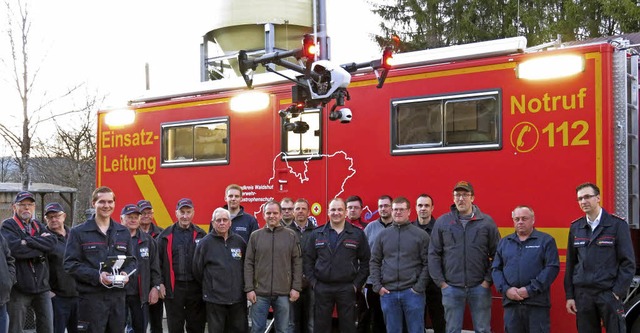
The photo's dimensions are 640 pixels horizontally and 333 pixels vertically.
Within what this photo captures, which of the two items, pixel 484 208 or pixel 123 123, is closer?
pixel 484 208

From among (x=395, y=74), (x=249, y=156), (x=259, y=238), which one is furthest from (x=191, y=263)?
(x=395, y=74)

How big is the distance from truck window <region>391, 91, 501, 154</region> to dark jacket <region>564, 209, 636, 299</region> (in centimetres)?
142

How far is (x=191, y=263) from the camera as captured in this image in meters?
7.94

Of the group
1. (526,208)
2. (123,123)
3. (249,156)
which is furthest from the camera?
(123,123)

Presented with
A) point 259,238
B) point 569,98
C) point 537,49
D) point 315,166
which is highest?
point 537,49

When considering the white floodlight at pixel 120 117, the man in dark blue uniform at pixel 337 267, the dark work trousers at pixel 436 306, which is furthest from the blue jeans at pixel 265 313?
the white floodlight at pixel 120 117

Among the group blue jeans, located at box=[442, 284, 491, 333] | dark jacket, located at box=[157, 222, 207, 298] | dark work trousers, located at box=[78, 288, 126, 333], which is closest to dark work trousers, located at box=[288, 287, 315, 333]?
dark jacket, located at box=[157, 222, 207, 298]

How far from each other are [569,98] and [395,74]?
1980 millimetres

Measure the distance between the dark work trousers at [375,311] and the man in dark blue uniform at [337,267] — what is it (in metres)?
0.59

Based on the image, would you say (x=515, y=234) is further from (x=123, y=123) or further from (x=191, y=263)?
(x=123, y=123)

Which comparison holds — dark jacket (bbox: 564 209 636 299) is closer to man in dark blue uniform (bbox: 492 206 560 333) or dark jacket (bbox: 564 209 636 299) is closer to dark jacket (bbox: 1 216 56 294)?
man in dark blue uniform (bbox: 492 206 560 333)

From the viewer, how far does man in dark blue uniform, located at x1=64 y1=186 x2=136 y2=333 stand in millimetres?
6406

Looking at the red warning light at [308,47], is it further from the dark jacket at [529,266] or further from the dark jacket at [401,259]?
the dark jacket at [529,266]

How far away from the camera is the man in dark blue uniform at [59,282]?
7.84 metres
